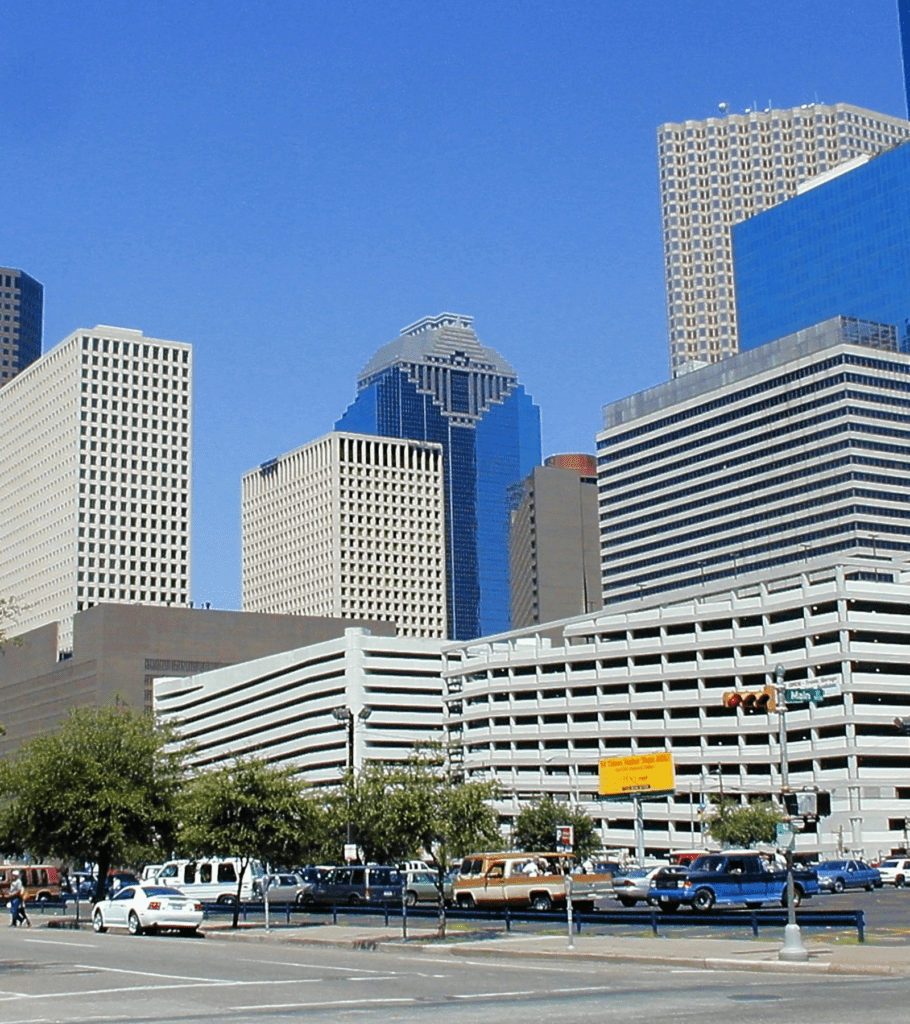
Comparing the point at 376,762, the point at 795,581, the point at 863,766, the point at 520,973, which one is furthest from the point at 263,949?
the point at 795,581

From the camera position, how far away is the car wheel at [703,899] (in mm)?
48062

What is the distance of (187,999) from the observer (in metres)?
24.1

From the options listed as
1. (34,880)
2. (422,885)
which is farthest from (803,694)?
(34,880)

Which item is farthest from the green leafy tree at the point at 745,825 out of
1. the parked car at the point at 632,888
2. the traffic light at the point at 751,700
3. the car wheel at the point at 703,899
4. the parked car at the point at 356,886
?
the traffic light at the point at 751,700

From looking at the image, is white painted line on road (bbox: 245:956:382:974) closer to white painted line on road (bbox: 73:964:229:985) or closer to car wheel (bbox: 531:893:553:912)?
white painted line on road (bbox: 73:964:229:985)

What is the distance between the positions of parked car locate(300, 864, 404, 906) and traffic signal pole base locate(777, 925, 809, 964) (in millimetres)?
31457

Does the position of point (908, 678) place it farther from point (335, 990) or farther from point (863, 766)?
point (335, 990)

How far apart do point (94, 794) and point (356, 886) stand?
38.6 ft

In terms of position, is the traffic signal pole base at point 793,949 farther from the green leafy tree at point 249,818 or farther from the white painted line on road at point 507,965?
the green leafy tree at point 249,818

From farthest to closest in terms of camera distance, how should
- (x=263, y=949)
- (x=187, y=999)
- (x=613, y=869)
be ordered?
(x=613, y=869) < (x=263, y=949) < (x=187, y=999)

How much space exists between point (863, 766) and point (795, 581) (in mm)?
21727

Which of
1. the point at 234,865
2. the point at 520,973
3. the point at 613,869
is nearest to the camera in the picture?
the point at 520,973

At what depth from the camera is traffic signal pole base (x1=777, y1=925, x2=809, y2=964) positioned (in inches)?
1156

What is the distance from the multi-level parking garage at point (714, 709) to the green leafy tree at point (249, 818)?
74687 mm
